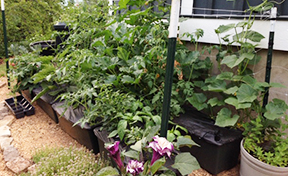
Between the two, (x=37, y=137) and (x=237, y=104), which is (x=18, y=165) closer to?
(x=37, y=137)

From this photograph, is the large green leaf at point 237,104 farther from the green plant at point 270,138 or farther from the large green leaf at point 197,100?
the large green leaf at point 197,100

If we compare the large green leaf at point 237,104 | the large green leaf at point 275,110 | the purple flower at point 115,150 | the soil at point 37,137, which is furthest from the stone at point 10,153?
the large green leaf at point 275,110

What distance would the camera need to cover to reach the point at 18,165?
186 cm

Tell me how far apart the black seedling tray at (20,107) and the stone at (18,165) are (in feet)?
3.03

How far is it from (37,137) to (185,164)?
1.69m

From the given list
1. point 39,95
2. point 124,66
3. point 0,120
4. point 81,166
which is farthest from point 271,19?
point 0,120

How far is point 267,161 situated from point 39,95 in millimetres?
2204

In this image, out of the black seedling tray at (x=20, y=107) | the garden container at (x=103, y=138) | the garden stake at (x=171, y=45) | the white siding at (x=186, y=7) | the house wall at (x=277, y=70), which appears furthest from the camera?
the black seedling tray at (x=20, y=107)

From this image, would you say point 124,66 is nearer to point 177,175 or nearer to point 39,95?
point 39,95

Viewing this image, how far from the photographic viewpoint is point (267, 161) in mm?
1457

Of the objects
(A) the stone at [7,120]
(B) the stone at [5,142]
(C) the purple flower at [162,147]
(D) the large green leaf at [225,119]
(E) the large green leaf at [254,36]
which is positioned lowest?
(B) the stone at [5,142]

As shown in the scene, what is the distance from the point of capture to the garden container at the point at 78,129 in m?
1.93

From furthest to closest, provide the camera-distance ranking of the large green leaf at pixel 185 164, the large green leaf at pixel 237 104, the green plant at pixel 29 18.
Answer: the green plant at pixel 29 18 → the large green leaf at pixel 237 104 → the large green leaf at pixel 185 164

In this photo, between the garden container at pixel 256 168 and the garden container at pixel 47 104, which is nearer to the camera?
the garden container at pixel 256 168
